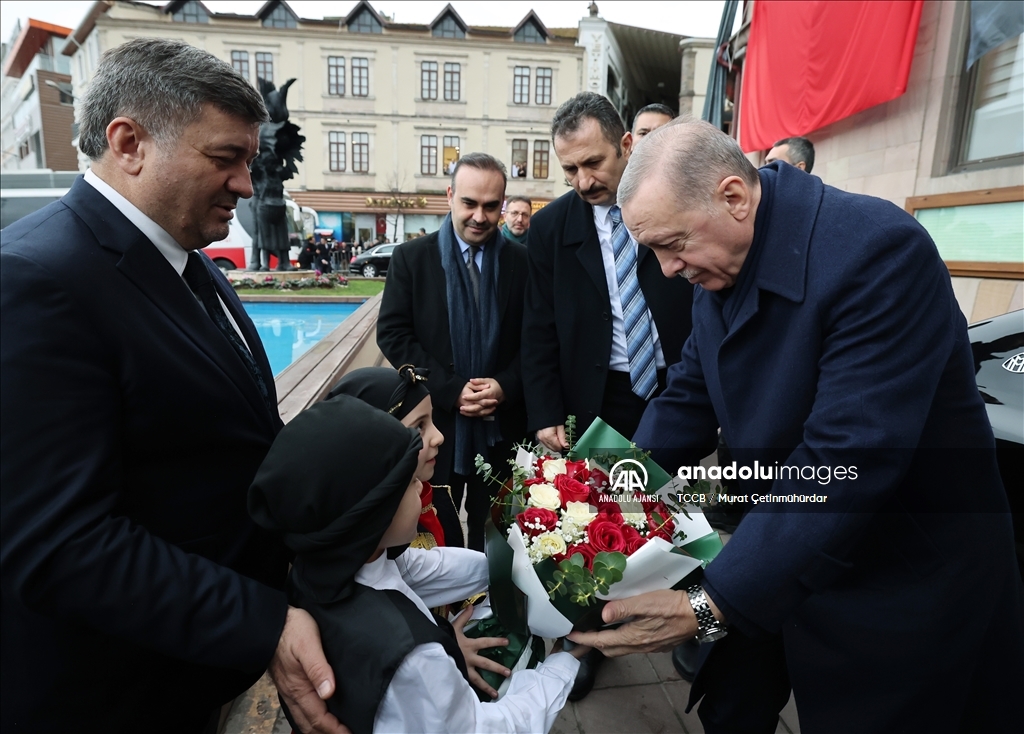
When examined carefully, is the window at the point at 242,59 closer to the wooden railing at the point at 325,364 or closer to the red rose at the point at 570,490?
the wooden railing at the point at 325,364

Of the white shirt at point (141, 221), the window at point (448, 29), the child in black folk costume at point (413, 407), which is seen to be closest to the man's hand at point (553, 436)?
the child in black folk costume at point (413, 407)

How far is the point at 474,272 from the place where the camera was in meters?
3.28

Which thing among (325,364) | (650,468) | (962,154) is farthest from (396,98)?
(650,468)

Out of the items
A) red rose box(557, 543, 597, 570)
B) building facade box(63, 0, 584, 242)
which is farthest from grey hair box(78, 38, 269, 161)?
building facade box(63, 0, 584, 242)

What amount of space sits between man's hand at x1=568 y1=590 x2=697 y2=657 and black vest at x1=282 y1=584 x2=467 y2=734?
0.39m

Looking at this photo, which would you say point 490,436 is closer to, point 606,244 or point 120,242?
point 606,244

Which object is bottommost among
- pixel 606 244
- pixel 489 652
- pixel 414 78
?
pixel 489 652

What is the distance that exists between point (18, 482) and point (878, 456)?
1.71m

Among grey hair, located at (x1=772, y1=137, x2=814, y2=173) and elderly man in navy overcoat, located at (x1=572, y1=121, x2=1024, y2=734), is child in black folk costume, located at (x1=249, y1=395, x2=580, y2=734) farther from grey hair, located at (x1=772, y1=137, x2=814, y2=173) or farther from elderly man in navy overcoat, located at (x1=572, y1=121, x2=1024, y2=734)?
grey hair, located at (x1=772, y1=137, x2=814, y2=173)

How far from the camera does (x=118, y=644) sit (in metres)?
1.32

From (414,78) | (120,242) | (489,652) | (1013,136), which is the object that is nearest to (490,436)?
(489,652)

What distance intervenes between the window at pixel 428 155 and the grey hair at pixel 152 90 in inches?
1545

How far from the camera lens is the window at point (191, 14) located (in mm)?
37344

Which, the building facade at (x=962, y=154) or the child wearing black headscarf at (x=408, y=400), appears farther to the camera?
the building facade at (x=962, y=154)
